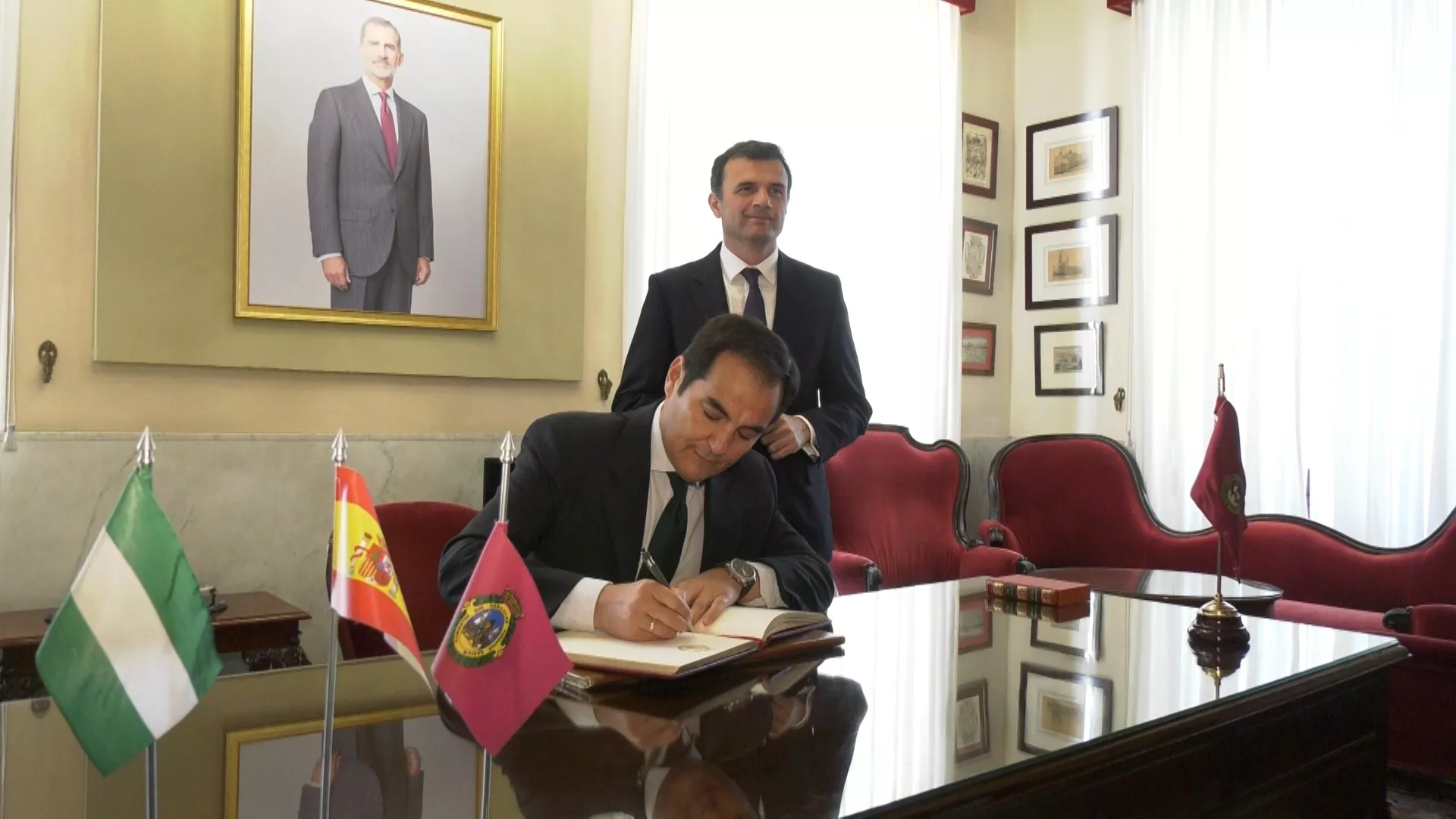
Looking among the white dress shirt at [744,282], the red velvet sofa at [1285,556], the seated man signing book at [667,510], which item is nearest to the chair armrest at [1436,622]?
the red velvet sofa at [1285,556]

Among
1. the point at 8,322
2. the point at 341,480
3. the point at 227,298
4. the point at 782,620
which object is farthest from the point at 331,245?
the point at 341,480

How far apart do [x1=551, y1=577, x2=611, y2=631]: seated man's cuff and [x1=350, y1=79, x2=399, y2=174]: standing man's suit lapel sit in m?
2.63

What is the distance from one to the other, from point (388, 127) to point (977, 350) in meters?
3.37

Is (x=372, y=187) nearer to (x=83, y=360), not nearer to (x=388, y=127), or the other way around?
(x=388, y=127)

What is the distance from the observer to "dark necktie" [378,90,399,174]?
13.0ft

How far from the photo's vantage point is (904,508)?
5.20 meters

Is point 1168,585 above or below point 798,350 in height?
below

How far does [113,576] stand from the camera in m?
0.95

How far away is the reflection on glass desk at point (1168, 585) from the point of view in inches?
154

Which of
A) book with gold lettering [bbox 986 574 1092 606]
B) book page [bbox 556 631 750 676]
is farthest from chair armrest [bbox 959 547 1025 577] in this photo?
book page [bbox 556 631 750 676]

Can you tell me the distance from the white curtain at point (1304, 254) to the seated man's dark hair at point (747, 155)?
317 cm

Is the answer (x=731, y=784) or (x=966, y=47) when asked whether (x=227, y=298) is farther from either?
(x=966, y=47)

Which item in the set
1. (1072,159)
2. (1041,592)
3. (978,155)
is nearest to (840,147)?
(978,155)

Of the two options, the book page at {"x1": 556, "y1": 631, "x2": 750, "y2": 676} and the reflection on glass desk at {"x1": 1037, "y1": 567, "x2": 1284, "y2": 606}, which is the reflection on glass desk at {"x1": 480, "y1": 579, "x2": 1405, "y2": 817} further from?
the reflection on glass desk at {"x1": 1037, "y1": 567, "x2": 1284, "y2": 606}
